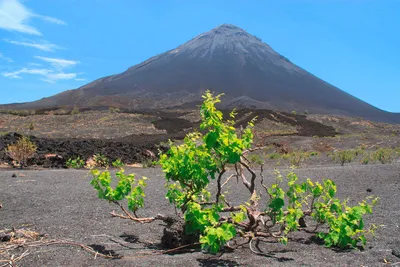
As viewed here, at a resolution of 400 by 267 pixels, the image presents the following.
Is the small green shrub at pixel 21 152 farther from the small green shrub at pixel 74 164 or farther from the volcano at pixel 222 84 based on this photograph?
the volcano at pixel 222 84

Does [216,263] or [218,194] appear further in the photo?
[218,194]

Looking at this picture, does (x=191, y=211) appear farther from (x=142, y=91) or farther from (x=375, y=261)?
(x=142, y=91)

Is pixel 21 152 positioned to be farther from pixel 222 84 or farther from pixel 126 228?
pixel 222 84

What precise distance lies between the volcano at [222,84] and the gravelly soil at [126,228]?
78.1 meters

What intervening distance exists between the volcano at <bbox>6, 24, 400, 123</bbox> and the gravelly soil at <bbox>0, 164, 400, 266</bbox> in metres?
78.1

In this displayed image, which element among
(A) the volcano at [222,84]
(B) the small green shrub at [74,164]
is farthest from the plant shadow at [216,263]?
(A) the volcano at [222,84]

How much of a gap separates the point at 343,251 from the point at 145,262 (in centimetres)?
188

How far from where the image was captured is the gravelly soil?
3.53m

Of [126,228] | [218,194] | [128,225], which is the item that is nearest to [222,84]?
[128,225]

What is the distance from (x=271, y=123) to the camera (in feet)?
124

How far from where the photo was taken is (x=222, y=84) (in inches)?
4983

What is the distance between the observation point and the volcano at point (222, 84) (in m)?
100

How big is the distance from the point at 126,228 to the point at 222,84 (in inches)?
4843

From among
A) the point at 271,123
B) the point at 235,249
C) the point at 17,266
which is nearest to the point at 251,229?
the point at 235,249
